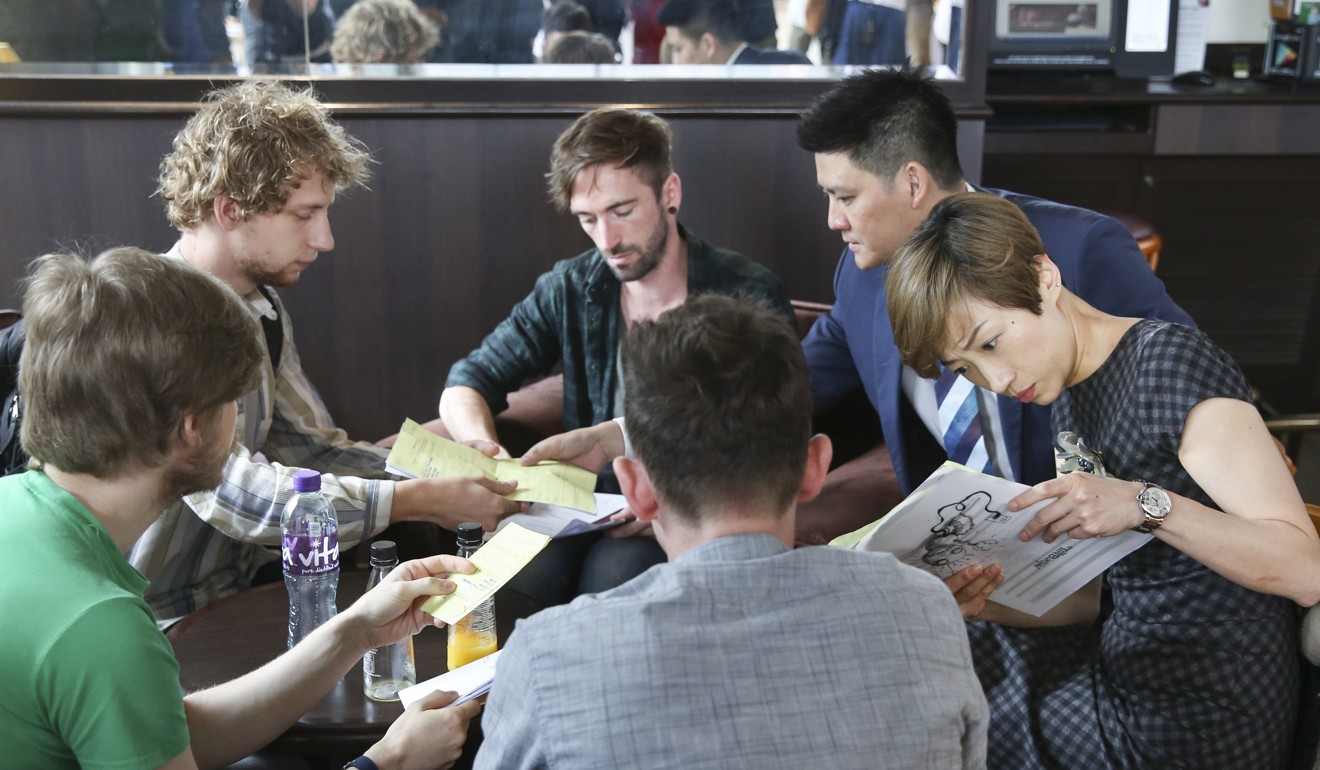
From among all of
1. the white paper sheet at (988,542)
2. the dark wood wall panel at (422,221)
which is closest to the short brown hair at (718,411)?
the white paper sheet at (988,542)

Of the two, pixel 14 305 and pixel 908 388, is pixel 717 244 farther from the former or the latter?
pixel 14 305

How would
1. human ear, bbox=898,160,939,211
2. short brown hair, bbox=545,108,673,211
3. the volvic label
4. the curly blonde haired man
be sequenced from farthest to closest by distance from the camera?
1. short brown hair, bbox=545,108,673,211
2. human ear, bbox=898,160,939,211
3. the curly blonde haired man
4. the volvic label

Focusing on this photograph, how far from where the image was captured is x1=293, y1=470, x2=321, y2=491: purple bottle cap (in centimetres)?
172

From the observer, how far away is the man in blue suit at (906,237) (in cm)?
210

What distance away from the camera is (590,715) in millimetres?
997


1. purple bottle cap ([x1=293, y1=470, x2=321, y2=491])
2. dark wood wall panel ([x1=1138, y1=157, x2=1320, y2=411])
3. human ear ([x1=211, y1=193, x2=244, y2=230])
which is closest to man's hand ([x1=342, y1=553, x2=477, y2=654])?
purple bottle cap ([x1=293, y1=470, x2=321, y2=491])

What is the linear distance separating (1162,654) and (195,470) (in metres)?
1.21

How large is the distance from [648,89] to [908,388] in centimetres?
112

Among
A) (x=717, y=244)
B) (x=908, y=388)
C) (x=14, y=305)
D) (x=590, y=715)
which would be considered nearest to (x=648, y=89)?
(x=717, y=244)

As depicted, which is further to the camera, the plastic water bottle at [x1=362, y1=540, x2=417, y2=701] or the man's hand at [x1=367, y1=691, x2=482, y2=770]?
the plastic water bottle at [x1=362, y1=540, x2=417, y2=701]

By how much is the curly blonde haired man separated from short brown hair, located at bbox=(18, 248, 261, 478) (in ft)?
2.05

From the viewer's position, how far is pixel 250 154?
2.16 meters

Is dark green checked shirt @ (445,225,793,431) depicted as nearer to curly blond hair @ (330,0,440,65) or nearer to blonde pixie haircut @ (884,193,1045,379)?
curly blond hair @ (330,0,440,65)

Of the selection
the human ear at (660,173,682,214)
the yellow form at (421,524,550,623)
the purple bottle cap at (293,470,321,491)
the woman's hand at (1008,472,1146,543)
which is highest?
the human ear at (660,173,682,214)
